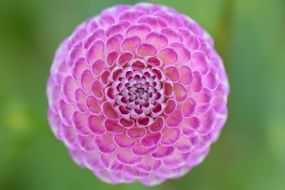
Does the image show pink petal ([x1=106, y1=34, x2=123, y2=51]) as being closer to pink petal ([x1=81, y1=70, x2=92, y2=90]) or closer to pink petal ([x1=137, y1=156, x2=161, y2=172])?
pink petal ([x1=81, y1=70, x2=92, y2=90])

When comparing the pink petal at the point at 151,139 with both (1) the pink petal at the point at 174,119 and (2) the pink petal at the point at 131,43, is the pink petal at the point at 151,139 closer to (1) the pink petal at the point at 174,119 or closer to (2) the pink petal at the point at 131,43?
(1) the pink petal at the point at 174,119

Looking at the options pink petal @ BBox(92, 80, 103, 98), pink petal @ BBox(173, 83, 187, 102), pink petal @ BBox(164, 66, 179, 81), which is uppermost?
pink petal @ BBox(164, 66, 179, 81)

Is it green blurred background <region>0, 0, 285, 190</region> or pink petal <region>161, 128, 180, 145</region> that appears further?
green blurred background <region>0, 0, 285, 190</region>

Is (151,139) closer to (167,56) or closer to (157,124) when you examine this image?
(157,124)

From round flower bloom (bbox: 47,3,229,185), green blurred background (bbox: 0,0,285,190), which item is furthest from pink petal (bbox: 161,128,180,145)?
green blurred background (bbox: 0,0,285,190)
